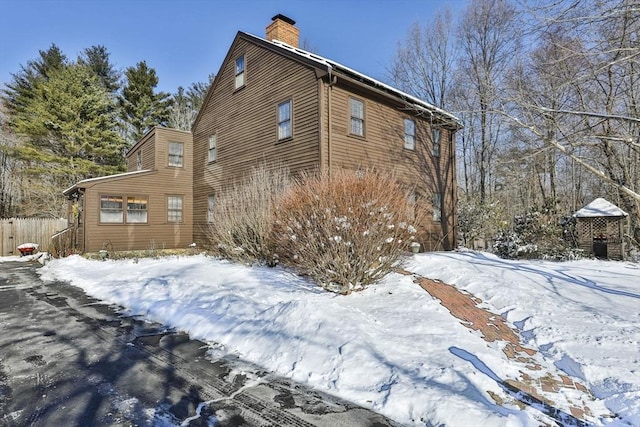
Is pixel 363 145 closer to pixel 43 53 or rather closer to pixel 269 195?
pixel 269 195

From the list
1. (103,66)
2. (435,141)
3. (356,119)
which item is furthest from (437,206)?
(103,66)

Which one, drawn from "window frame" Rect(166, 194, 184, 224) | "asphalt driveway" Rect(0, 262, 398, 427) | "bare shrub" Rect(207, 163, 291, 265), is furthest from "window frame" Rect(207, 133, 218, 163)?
"asphalt driveway" Rect(0, 262, 398, 427)

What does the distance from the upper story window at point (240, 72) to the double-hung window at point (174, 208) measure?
656cm

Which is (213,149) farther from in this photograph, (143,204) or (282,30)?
(282,30)

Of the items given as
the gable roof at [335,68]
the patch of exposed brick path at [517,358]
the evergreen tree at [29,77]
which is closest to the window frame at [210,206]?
the gable roof at [335,68]

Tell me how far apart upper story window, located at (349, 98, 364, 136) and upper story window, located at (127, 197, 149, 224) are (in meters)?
10.8

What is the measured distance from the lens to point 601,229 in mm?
12102

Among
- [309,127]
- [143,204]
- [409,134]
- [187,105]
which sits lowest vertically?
[143,204]

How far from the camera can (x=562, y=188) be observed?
2453 cm

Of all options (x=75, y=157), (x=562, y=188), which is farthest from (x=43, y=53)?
(x=562, y=188)

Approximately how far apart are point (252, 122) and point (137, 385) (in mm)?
11666

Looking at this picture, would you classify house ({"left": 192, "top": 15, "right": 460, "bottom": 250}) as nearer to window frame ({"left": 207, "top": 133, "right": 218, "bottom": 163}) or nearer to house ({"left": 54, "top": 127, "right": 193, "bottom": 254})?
window frame ({"left": 207, "top": 133, "right": 218, "bottom": 163})

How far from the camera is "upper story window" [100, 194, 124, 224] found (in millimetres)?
15219

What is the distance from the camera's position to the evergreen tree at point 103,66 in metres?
29.5
